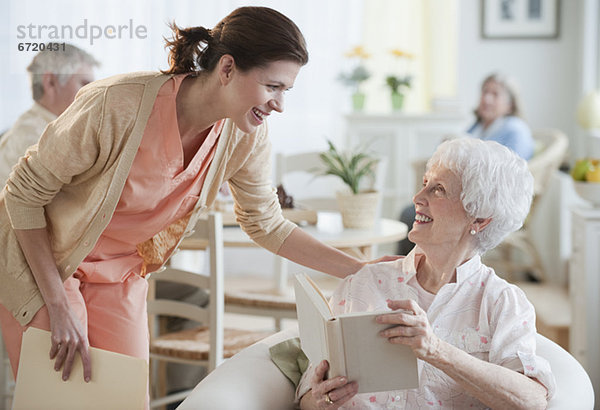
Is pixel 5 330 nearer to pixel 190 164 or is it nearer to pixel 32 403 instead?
pixel 32 403

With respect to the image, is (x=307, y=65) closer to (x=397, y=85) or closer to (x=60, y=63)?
(x=397, y=85)

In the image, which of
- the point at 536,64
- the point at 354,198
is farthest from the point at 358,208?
the point at 536,64

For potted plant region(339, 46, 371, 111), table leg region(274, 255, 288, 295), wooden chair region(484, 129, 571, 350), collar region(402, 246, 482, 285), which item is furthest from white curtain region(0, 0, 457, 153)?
collar region(402, 246, 482, 285)

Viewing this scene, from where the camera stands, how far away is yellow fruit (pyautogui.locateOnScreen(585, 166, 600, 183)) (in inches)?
126

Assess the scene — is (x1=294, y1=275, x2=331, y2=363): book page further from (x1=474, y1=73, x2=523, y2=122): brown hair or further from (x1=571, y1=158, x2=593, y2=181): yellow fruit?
(x1=474, y1=73, x2=523, y2=122): brown hair

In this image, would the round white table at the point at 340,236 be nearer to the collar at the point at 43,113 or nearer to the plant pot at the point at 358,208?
the plant pot at the point at 358,208

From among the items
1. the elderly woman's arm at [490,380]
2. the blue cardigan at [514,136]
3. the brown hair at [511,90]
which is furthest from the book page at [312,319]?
the brown hair at [511,90]

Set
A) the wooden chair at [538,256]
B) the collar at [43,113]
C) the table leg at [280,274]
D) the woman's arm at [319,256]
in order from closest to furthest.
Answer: the woman's arm at [319,256]
the collar at [43,113]
the table leg at [280,274]
the wooden chair at [538,256]

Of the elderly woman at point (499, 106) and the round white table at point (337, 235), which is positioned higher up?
the elderly woman at point (499, 106)

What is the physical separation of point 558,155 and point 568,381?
3.45 meters

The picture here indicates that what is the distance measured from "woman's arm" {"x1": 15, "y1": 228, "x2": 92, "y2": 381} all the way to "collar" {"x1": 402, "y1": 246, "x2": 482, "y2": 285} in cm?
73

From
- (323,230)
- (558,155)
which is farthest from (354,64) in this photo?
(323,230)

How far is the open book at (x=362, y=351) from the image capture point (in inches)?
50.7

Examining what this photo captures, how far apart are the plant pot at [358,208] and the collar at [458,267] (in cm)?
118
